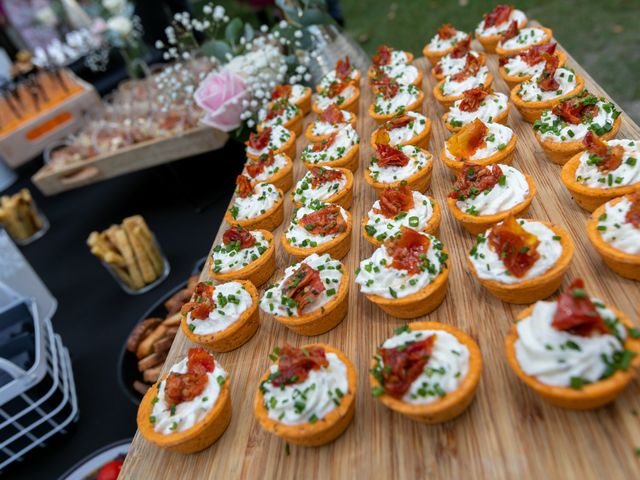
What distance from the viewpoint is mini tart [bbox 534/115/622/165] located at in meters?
3.17

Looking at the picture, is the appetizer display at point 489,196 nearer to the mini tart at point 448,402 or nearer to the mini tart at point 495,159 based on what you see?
the mini tart at point 495,159

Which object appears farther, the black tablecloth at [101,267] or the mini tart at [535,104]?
the black tablecloth at [101,267]

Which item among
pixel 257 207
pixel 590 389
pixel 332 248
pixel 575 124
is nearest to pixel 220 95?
pixel 257 207

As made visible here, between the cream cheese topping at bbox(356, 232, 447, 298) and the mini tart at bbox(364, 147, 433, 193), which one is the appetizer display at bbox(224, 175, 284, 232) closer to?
the mini tart at bbox(364, 147, 433, 193)

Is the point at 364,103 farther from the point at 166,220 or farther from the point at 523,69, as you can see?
the point at 166,220

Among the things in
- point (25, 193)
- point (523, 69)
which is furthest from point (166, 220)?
point (523, 69)

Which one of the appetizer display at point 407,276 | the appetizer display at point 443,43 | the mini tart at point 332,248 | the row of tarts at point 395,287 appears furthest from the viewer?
the appetizer display at point 443,43

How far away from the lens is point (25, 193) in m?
7.42

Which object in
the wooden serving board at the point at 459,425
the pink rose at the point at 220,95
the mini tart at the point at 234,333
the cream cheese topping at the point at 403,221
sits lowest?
the wooden serving board at the point at 459,425

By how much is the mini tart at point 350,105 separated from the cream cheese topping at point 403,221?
1.84 m

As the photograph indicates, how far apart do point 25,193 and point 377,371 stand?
23.3ft

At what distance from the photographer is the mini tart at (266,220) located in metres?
3.78

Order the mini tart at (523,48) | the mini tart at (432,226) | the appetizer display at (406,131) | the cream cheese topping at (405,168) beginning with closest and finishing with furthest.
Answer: the mini tart at (432,226) < the cream cheese topping at (405,168) < the appetizer display at (406,131) < the mini tart at (523,48)

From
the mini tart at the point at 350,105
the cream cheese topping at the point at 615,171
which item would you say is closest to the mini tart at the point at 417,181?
the cream cheese topping at the point at 615,171
